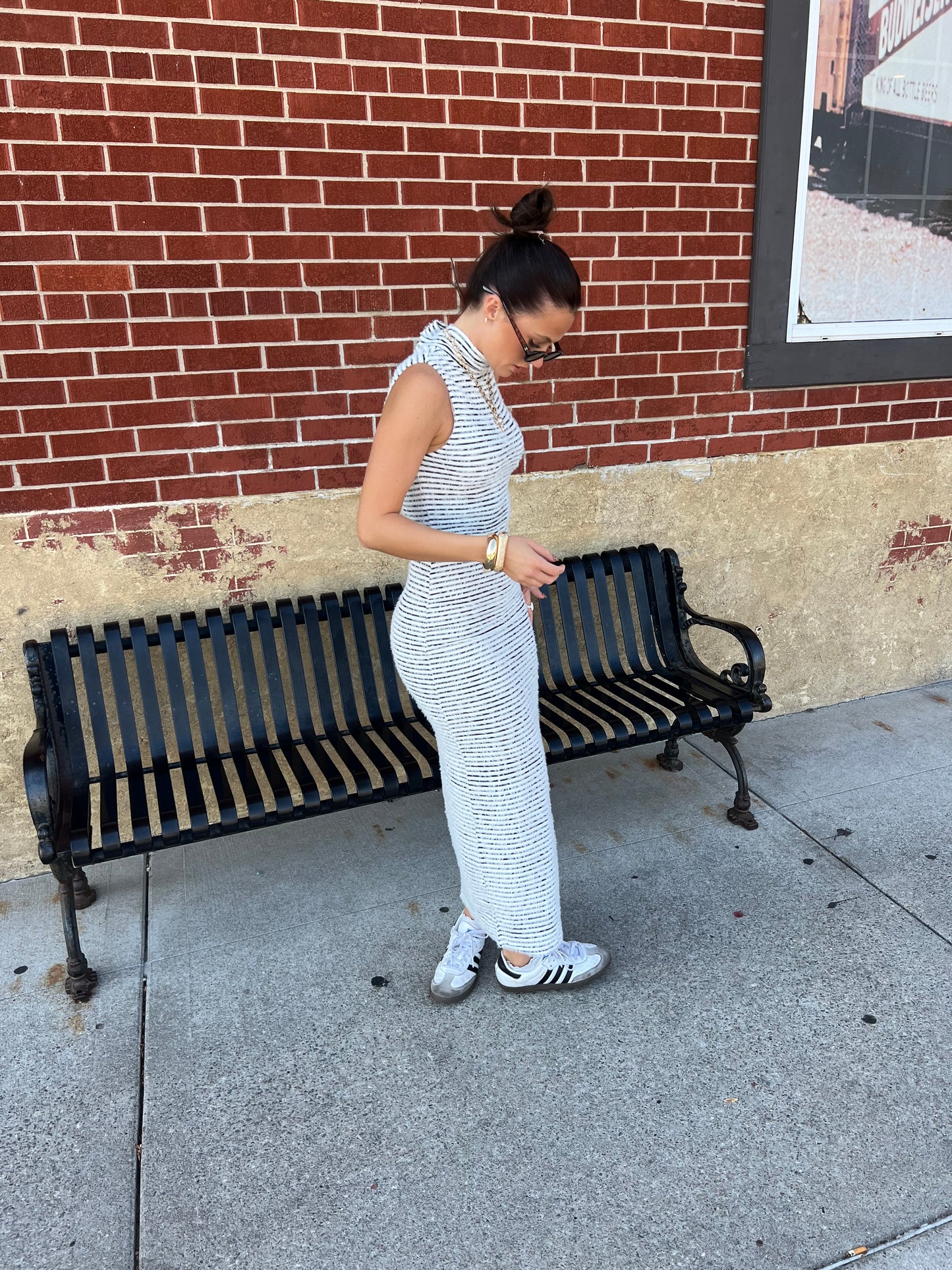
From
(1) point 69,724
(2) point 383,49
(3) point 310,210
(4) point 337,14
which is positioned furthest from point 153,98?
(1) point 69,724

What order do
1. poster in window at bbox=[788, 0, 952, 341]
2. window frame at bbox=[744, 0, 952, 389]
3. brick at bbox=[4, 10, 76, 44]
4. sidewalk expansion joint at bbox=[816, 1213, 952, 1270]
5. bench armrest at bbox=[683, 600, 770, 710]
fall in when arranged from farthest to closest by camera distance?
poster in window at bbox=[788, 0, 952, 341] < window frame at bbox=[744, 0, 952, 389] < bench armrest at bbox=[683, 600, 770, 710] < brick at bbox=[4, 10, 76, 44] < sidewalk expansion joint at bbox=[816, 1213, 952, 1270]

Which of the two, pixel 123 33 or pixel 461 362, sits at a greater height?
pixel 123 33

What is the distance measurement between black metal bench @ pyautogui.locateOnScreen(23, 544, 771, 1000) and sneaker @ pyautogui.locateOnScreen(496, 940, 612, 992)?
26.0 inches

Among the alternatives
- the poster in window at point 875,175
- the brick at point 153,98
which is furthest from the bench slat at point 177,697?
the poster in window at point 875,175

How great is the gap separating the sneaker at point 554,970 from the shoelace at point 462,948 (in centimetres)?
8

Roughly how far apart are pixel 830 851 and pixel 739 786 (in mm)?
394

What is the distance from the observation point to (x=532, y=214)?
2154mm

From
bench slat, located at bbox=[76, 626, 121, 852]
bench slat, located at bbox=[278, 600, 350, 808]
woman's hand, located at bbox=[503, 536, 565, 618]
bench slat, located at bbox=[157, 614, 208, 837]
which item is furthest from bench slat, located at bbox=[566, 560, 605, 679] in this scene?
bench slat, located at bbox=[76, 626, 121, 852]

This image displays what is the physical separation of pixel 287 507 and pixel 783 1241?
2642 mm

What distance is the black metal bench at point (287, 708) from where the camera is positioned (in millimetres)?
2852

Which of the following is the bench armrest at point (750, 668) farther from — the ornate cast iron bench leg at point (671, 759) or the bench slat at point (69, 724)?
the bench slat at point (69, 724)

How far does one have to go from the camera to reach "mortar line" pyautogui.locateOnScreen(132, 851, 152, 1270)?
2.04 m

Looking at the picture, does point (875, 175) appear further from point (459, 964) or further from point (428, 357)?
point (459, 964)

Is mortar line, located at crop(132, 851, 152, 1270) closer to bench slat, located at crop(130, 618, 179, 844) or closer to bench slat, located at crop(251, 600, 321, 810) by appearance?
bench slat, located at crop(130, 618, 179, 844)
